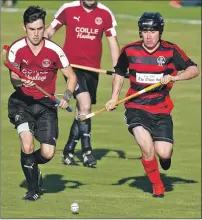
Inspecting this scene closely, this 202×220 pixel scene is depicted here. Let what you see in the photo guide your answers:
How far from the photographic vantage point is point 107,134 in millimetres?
21328

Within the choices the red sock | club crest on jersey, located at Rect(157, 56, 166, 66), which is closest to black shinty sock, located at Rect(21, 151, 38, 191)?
the red sock

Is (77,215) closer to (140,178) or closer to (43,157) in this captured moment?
(43,157)

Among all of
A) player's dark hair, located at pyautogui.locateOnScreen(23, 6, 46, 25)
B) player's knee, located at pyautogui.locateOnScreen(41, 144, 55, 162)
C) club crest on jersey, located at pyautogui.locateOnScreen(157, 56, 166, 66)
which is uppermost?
player's dark hair, located at pyautogui.locateOnScreen(23, 6, 46, 25)

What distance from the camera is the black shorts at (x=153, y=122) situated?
14.7 metres

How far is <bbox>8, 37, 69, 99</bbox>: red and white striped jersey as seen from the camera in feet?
46.5

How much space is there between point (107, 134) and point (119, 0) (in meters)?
16.5

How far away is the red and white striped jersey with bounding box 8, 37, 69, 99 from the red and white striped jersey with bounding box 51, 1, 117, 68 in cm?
316

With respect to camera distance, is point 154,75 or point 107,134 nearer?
point 154,75

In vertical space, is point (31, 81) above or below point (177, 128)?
above

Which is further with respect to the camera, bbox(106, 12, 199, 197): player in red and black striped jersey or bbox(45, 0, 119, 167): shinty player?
bbox(45, 0, 119, 167): shinty player

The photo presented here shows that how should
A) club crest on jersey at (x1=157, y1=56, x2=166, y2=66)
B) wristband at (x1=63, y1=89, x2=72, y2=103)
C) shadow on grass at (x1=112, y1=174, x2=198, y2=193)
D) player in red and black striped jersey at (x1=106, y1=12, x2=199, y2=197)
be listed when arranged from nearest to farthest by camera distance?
wristband at (x1=63, y1=89, x2=72, y2=103) → player in red and black striped jersey at (x1=106, y1=12, x2=199, y2=197) → club crest on jersey at (x1=157, y1=56, x2=166, y2=66) → shadow on grass at (x1=112, y1=174, x2=198, y2=193)

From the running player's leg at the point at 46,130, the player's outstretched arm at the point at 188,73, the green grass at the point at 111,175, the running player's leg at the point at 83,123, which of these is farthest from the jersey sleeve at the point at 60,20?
the player's outstretched arm at the point at 188,73

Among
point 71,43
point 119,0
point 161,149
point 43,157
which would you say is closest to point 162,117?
point 161,149

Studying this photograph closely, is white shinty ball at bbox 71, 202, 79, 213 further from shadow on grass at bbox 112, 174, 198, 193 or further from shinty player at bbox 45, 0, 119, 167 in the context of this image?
shinty player at bbox 45, 0, 119, 167
